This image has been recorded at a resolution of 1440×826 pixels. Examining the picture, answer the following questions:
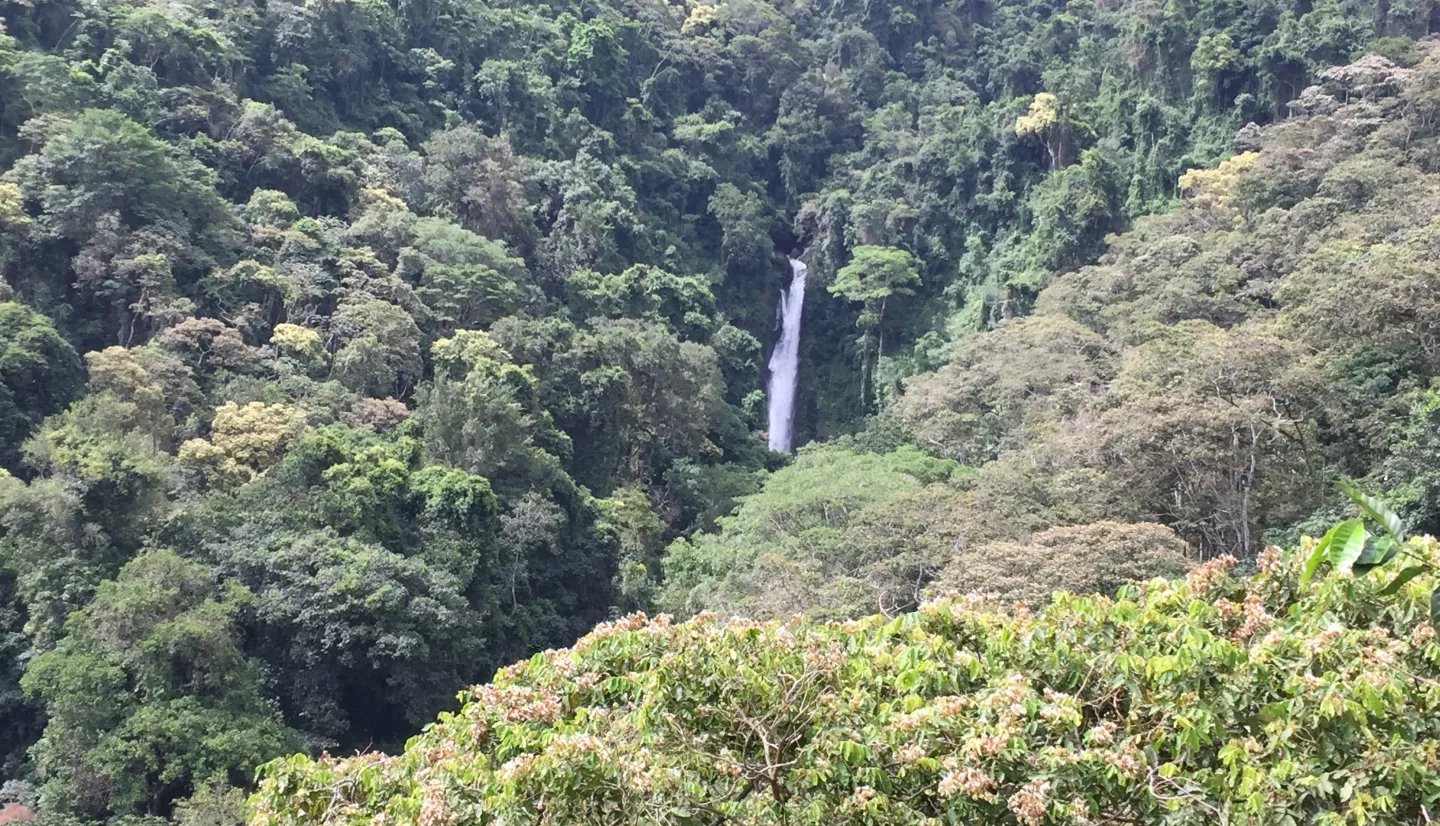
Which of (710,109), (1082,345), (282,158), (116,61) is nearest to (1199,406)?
(1082,345)

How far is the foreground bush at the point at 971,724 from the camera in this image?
10.8ft

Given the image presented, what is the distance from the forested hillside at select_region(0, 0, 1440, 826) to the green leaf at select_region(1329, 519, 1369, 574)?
29.7ft

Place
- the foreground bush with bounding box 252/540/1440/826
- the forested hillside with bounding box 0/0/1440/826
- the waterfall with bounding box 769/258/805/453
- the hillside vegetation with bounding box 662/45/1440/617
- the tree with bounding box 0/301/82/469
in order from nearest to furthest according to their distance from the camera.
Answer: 1. the foreground bush with bounding box 252/540/1440/826
2. the hillside vegetation with bounding box 662/45/1440/617
3. the forested hillside with bounding box 0/0/1440/826
4. the tree with bounding box 0/301/82/469
5. the waterfall with bounding box 769/258/805/453

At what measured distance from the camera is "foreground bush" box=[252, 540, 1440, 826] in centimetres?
330

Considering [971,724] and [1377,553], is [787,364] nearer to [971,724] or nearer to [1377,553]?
[971,724]

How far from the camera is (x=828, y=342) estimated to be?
3384cm

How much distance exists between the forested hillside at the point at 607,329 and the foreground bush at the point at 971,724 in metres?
6.82

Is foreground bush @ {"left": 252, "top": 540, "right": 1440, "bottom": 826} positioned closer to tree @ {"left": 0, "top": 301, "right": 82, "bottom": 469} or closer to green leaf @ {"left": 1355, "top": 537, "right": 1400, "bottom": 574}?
green leaf @ {"left": 1355, "top": 537, "right": 1400, "bottom": 574}

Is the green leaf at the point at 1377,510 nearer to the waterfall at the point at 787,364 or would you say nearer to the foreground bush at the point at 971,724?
the foreground bush at the point at 971,724

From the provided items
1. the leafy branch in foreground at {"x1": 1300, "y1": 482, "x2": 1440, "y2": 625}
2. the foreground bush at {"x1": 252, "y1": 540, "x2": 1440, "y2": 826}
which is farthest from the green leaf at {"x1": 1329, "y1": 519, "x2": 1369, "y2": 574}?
the foreground bush at {"x1": 252, "y1": 540, "x2": 1440, "y2": 826}

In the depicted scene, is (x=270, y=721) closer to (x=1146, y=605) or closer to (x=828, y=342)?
(x=1146, y=605)

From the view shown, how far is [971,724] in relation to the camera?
3730 mm

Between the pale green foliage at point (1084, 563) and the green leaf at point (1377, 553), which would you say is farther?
the pale green foliage at point (1084, 563)

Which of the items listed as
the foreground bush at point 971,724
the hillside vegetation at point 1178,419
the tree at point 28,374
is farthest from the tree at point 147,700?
the foreground bush at point 971,724
